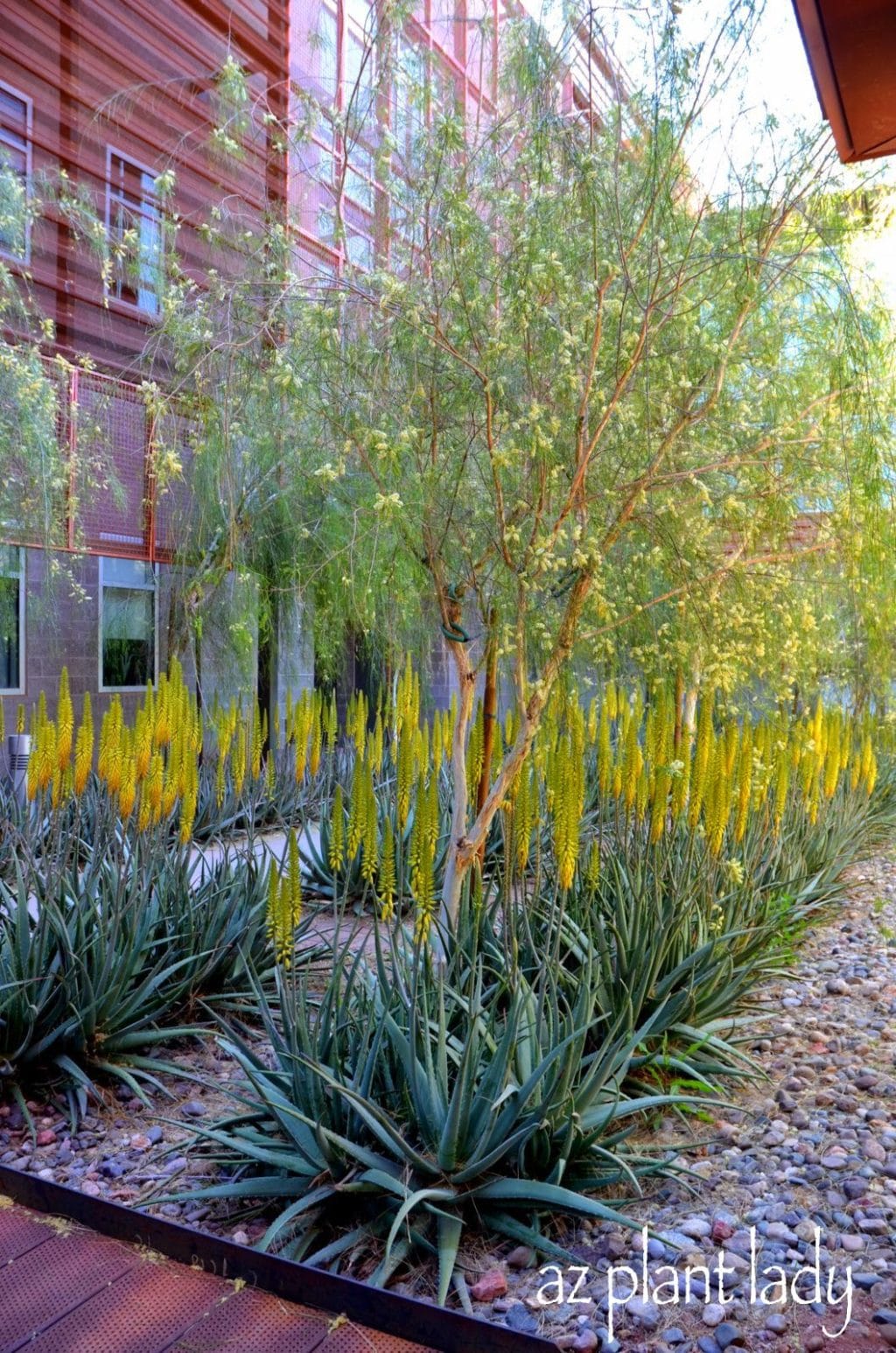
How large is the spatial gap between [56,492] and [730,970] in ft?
17.4

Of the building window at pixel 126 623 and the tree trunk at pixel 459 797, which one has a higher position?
the building window at pixel 126 623

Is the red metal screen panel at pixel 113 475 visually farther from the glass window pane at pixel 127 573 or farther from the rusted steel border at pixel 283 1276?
the rusted steel border at pixel 283 1276

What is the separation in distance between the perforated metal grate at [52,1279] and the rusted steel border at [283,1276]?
6cm

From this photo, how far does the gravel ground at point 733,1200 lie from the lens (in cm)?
228

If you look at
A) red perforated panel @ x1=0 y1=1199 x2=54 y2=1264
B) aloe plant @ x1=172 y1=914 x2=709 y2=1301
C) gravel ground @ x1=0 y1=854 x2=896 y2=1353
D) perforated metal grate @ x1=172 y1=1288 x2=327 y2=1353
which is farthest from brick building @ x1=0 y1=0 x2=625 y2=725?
perforated metal grate @ x1=172 y1=1288 x2=327 y2=1353

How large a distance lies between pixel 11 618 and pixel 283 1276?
308 inches

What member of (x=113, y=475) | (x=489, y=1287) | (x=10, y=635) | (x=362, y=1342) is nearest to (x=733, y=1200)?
(x=489, y=1287)

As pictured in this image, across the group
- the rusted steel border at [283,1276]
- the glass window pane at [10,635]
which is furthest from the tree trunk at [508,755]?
the glass window pane at [10,635]

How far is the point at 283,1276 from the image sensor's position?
2213 millimetres

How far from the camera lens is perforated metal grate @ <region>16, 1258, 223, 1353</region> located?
2055mm

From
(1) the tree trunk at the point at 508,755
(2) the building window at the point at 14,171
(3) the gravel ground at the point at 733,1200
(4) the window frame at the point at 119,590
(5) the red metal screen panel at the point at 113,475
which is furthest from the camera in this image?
(4) the window frame at the point at 119,590

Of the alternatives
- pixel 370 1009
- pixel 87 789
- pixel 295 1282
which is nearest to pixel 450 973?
pixel 370 1009

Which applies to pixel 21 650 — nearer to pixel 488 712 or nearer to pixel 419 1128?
pixel 488 712

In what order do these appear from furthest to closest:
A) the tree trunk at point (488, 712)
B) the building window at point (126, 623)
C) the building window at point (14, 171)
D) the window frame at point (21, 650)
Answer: the building window at point (126, 623) → the window frame at point (21, 650) → the building window at point (14, 171) → the tree trunk at point (488, 712)
